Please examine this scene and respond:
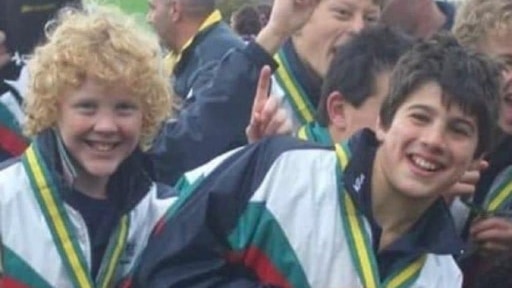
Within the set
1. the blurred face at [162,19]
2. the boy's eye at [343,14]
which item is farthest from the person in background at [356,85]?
the blurred face at [162,19]

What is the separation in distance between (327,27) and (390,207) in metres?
1.30

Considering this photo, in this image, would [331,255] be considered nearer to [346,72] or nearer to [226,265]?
[226,265]

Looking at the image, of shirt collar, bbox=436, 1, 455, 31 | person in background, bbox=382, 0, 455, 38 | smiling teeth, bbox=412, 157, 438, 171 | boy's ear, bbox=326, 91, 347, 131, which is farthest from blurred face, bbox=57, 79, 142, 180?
shirt collar, bbox=436, 1, 455, 31

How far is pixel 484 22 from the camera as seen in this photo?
Result: 15.6 ft

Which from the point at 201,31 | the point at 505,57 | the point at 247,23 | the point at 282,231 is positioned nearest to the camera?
the point at 282,231

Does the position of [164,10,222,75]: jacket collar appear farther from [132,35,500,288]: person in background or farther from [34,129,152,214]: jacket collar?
[132,35,500,288]: person in background

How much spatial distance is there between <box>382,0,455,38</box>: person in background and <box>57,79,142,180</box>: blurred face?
1.47 meters

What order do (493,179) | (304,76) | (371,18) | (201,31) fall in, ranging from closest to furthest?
(493,179), (304,76), (371,18), (201,31)

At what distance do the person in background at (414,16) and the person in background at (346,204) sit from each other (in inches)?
59.8

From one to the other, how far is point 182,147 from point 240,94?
0.29 m

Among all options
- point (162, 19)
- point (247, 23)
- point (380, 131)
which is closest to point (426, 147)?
point (380, 131)

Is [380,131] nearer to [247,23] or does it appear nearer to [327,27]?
[327,27]

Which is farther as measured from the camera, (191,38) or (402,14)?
(191,38)

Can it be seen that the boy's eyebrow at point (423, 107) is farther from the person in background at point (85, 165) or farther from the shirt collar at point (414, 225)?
the person in background at point (85, 165)
